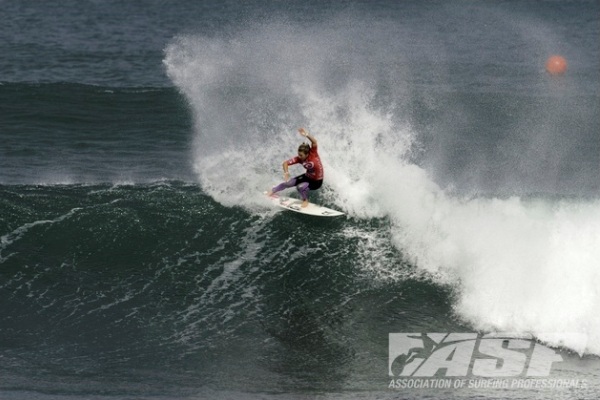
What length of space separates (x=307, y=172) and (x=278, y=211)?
132 centimetres

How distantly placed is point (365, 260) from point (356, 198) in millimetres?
2286

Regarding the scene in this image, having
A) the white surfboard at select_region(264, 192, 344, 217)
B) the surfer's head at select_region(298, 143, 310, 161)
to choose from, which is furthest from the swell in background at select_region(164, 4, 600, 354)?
the surfer's head at select_region(298, 143, 310, 161)

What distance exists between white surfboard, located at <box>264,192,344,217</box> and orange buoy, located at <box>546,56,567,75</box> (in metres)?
15.1

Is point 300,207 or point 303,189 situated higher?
point 303,189

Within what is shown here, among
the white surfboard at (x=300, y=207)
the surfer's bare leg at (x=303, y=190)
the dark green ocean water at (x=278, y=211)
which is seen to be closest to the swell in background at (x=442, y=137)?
the dark green ocean water at (x=278, y=211)

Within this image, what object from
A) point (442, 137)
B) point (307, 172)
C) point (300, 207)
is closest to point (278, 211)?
point (300, 207)

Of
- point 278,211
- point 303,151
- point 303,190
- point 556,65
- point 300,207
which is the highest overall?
point 556,65

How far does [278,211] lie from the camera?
810 inches

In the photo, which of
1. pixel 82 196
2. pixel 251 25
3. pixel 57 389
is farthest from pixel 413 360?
pixel 251 25

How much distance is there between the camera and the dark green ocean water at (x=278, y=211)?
15609 mm

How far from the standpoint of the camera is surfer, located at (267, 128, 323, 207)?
19.4 meters

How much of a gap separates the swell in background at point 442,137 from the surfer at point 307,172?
1178 millimetres

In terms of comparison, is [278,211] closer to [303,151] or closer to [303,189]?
[303,189]

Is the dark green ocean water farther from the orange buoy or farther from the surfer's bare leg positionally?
the surfer's bare leg
